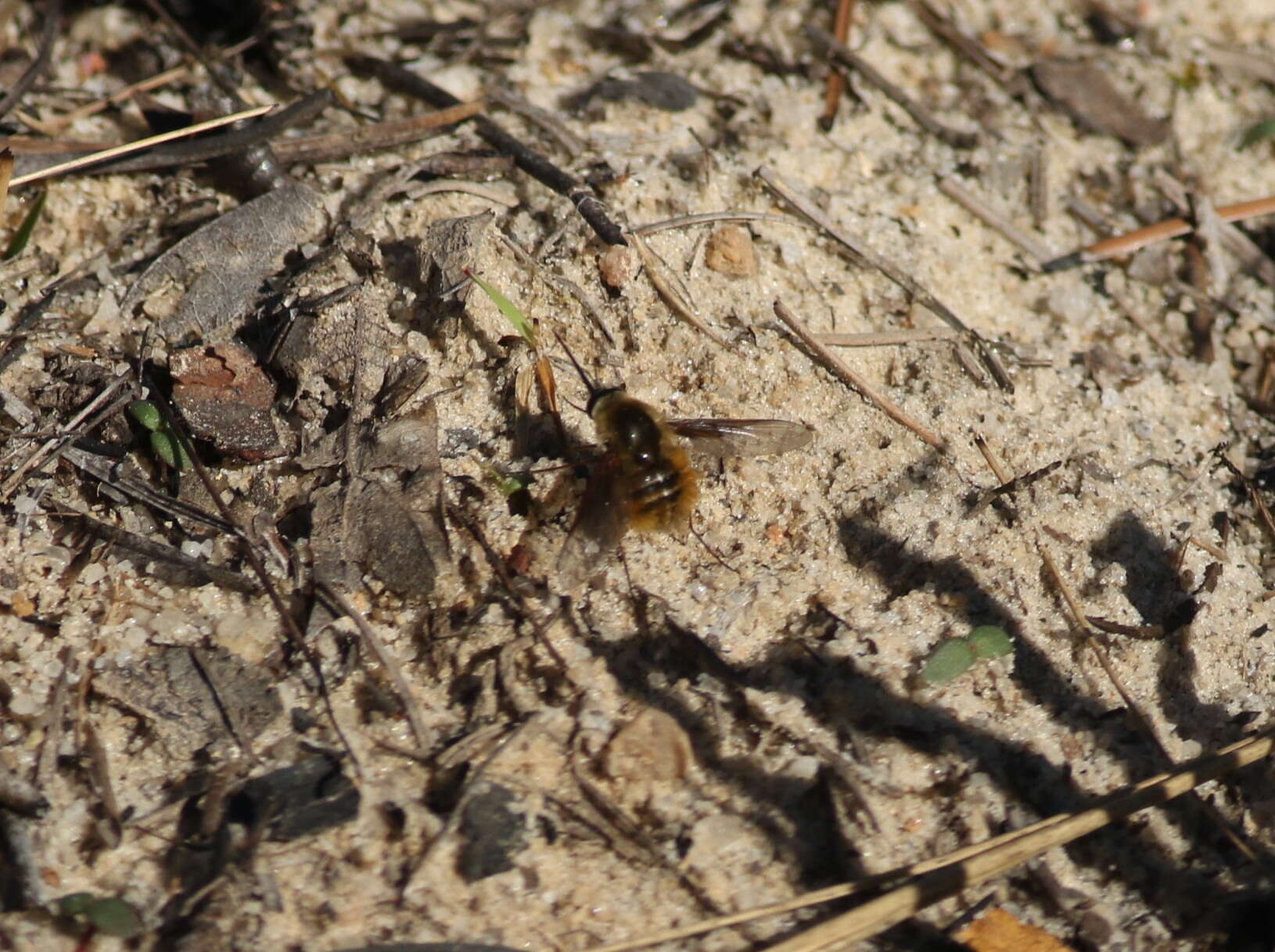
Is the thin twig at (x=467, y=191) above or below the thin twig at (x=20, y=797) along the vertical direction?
above

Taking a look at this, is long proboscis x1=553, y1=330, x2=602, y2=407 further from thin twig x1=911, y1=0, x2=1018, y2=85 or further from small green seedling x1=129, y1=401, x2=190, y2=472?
thin twig x1=911, y1=0, x2=1018, y2=85

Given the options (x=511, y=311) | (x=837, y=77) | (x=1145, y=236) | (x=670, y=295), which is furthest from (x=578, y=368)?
(x=1145, y=236)

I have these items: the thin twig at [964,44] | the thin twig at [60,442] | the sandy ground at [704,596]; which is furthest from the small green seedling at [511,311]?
the thin twig at [964,44]

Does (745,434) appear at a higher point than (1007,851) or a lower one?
higher

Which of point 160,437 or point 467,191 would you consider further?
point 467,191

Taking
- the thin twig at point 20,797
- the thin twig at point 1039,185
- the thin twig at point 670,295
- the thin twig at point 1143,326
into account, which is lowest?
the thin twig at point 20,797

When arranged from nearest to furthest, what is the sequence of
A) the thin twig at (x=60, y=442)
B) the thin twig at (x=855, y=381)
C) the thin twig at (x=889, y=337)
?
the thin twig at (x=60, y=442)
the thin twig at (x=855, y=381)
the thin twig at (x=889, y=337)

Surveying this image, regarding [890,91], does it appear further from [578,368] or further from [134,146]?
[134,146]

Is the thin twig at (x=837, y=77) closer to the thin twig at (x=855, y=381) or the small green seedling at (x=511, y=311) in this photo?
the thin twig at (x=855, y=381)

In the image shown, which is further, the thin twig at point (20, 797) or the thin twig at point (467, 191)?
the thin twig at point (467, 191)
